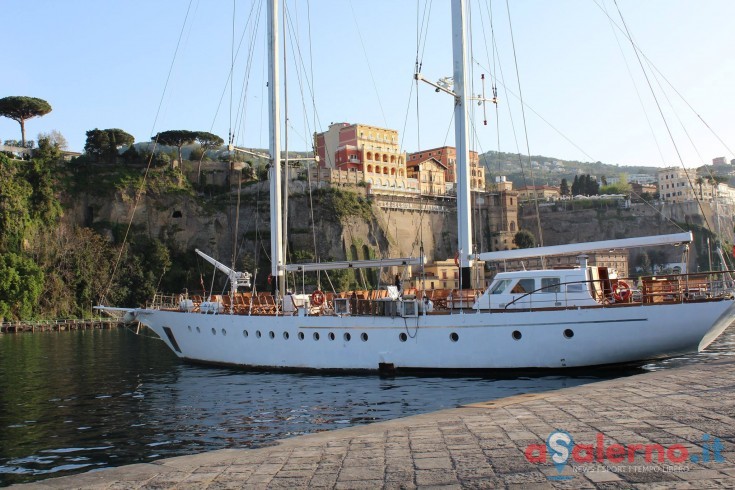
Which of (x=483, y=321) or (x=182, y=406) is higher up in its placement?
(x=483, y=321)

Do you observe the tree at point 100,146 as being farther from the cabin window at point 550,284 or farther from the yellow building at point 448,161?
the cabin window at point 550,284

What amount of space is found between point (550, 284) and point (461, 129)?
6740mm

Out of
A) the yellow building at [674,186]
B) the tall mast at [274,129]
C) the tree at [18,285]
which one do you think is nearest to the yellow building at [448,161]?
the yellow building at [674,186]

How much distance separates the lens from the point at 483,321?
19.0 metres

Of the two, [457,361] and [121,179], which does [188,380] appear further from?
[121,179]

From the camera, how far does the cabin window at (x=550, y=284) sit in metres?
18.9

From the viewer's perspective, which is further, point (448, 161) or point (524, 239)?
point (448, 161)

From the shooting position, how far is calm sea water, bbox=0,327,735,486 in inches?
488

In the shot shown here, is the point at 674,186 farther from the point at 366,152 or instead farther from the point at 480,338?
the point at 480,338

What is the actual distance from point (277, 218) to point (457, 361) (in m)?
10.1

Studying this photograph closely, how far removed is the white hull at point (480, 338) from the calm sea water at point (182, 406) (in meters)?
0.62

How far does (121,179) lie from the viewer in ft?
256

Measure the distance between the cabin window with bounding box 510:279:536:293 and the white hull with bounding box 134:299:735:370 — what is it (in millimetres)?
1010

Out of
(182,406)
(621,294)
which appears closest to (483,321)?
(621,294)
